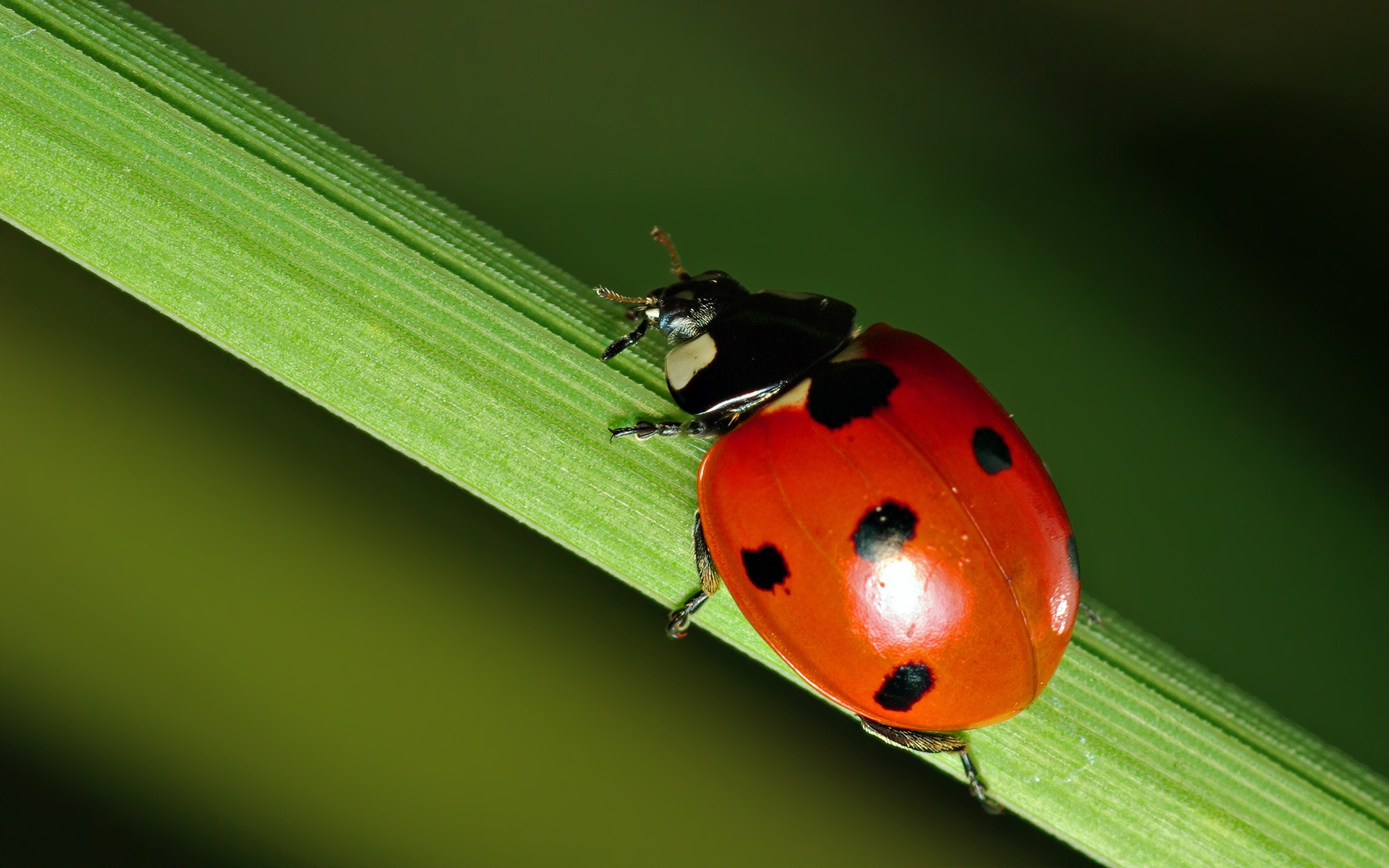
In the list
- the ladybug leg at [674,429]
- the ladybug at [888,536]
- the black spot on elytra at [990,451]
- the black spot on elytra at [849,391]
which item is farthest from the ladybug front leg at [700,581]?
the black spot on elytra at [990,451]

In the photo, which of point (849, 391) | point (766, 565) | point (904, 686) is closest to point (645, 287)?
point (849, 391)

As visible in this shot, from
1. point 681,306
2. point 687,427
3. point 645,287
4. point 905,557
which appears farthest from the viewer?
point 645,287

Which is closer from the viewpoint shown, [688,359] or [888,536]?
[888,536]

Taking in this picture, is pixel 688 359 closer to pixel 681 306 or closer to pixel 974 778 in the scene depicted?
pixel 681 306

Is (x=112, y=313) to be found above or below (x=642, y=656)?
above

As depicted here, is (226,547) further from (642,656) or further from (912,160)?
(912,160)

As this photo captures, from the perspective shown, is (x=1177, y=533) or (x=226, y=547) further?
(x=1177, y=533)

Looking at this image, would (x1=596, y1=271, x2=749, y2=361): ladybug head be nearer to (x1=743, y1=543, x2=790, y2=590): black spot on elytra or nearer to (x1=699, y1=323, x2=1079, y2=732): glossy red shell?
(x1=699, y1=323, x2=1079, y2=732): glossy red shell

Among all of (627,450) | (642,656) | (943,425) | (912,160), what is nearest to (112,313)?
(627,450)
